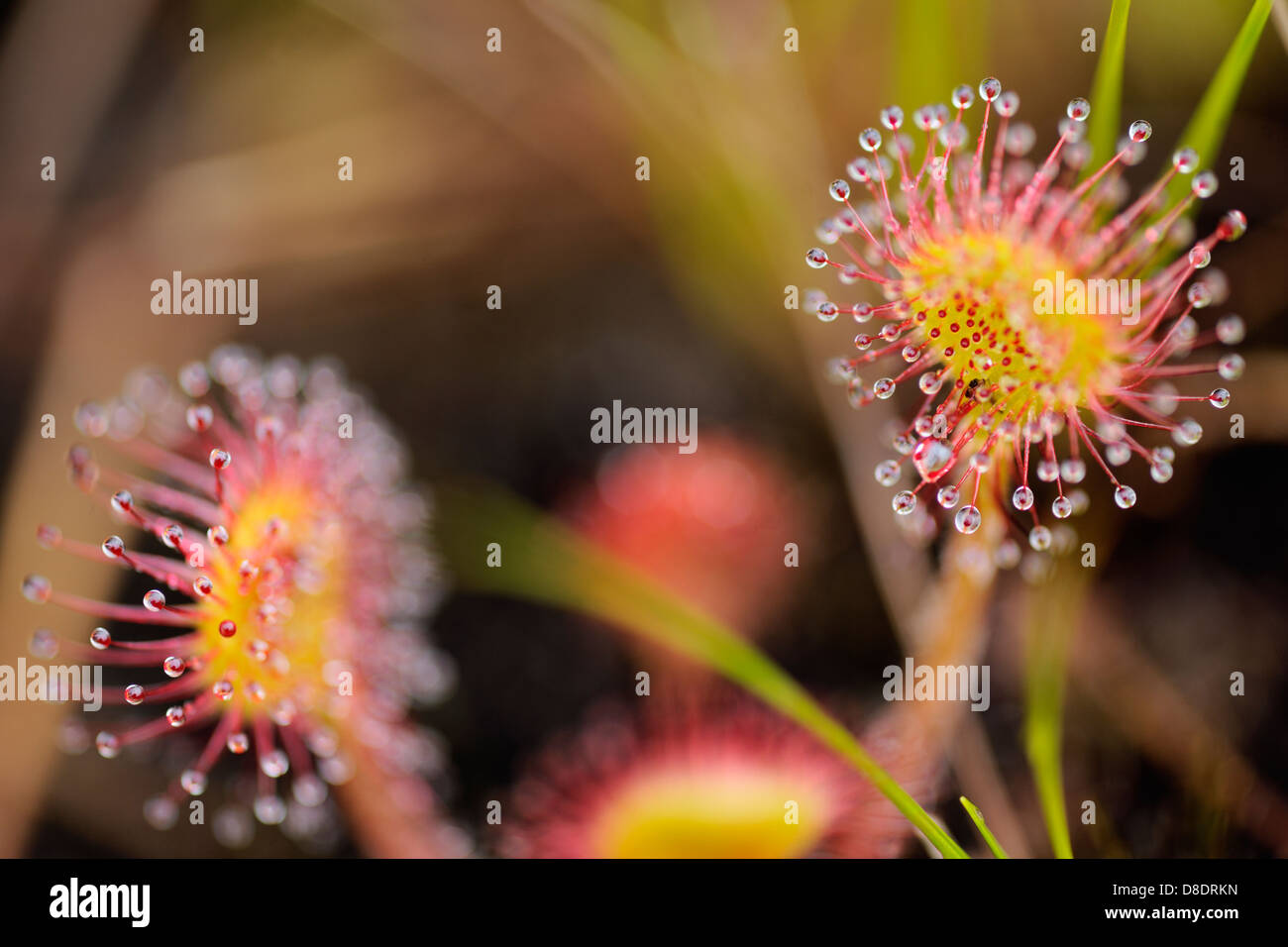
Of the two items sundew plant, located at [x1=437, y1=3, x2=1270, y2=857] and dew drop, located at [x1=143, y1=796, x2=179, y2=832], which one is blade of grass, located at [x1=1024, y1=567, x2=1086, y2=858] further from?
dew drop, located at [x1=143, y1=796, x2=179, y2=832]

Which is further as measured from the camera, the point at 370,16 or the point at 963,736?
the point at 370,16

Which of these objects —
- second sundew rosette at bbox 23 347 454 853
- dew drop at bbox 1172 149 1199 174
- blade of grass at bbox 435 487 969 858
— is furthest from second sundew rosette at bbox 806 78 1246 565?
second sundew rosette at bbox 23 347 454 853

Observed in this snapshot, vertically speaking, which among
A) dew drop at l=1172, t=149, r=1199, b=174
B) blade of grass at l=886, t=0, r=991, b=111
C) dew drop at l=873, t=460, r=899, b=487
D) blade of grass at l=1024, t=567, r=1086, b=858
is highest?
blade of grass at l=886, t=0, r=991, b=111

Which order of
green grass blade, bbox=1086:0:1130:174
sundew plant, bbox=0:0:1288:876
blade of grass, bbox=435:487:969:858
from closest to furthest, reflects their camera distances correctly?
green grass blade, bbox=1086:0:1130:174 < sundew plant, bbox=0:0:1288:876 < blade of grass, bbox=435:487:969:858

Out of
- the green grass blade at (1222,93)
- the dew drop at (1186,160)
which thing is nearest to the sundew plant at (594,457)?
the green grass blade at (1222,93)

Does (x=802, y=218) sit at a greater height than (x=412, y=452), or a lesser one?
greater

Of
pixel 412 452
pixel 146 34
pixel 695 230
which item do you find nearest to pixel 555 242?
pixel 695 230

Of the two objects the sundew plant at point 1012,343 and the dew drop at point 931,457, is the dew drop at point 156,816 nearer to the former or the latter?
the sundew plant at point 1012,343

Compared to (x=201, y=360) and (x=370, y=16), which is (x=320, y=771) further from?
(x=370, y=16)
